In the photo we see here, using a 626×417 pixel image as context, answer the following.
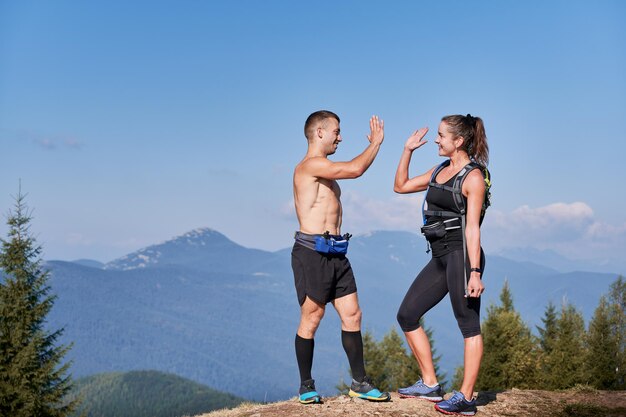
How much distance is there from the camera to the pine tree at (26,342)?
32062 millimetres

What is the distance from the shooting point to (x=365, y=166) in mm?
7672

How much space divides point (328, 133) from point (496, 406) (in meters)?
4.21

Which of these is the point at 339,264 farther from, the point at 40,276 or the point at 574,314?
the point at 574,314

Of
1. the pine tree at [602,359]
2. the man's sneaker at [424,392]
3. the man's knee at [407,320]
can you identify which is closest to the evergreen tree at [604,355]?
the pine tree at [602,359]

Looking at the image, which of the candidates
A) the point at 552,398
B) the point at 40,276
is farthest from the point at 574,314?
the point at 552,398

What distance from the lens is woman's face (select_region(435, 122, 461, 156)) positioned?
7875 millimetres

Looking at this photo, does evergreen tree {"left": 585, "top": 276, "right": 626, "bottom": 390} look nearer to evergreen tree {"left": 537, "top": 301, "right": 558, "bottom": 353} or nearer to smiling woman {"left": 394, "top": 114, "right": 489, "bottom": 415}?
evergreen tree {"left": 537, "top": 301, "right": 558, "bottom": 353}

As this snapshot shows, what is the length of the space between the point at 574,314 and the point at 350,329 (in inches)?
2465

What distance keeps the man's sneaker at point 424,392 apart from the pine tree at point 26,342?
2700 cm

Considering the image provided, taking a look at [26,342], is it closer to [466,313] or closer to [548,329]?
[466,313]

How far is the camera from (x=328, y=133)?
8.09 m

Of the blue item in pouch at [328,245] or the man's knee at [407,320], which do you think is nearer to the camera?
the blue item in pouch at [328,245]

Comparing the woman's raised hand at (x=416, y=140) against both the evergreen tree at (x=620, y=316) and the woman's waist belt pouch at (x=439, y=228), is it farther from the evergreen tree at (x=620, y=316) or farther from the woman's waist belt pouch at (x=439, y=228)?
the evergreen tree at (x=620, y=316)

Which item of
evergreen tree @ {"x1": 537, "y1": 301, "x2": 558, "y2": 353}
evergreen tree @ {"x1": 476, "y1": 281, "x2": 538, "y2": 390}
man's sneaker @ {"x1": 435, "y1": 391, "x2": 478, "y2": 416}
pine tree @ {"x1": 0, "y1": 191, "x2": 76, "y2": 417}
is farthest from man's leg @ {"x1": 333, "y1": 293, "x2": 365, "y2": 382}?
evergreen tree @ {"x1": 537, "y1": 301, "x2": 558, "y2": 353}
